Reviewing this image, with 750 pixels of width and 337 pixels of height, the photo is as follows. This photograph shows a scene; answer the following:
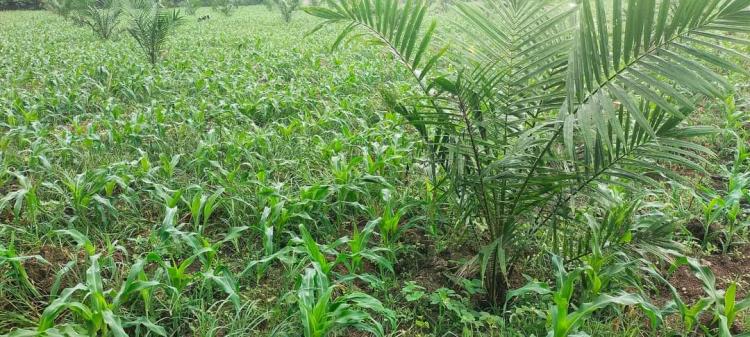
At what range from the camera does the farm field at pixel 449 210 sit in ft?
5.98

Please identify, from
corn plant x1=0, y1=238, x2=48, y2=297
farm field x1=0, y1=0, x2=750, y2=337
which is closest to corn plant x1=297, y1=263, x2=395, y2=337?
farm field x1=0, y1=0, x2=750, y2=337

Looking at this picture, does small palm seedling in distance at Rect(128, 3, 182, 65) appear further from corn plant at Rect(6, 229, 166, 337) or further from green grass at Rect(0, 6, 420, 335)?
corn plant at Rect(6, 229, 166, 337)

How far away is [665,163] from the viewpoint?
403 cm

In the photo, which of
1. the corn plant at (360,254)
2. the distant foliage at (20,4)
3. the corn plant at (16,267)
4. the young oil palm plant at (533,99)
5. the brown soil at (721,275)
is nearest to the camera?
the young oil palm plant at (533,99)

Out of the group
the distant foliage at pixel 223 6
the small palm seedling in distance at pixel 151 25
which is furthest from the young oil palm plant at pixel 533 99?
the distant foliage at pixel 223 6

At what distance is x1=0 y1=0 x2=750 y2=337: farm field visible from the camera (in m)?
1.82

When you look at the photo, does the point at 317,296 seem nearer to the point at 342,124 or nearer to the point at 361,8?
the point at 361,8

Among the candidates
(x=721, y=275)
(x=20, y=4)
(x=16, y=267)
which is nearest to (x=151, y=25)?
(x=16, y=267)

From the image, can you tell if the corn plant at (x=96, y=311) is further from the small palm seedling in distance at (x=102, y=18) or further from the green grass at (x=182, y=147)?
the small palm seedling in distance at (x=102, y=18)

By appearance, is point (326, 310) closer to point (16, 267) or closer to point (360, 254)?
point (360, 254)

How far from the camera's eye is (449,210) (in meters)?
3.01

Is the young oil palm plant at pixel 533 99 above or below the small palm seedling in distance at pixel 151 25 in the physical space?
above

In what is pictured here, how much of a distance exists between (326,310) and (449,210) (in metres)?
1.24

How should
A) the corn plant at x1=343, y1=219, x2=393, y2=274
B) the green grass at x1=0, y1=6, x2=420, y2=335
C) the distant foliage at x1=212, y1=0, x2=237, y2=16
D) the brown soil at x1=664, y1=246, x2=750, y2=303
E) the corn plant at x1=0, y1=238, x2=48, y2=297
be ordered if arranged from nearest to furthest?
the corn plant at x1=0, y1=238, x2=48, y2=297 < the corn plant at x1=343, y1=219, x2=393, y2=274 < the brown soil at x1=664, y1=246, x2=750, y2=303 < the green grass at x1=0, y1=6, x2=420, y2=335 < the distant foliage at x1=212, y1=0, x2=237, y2=16
